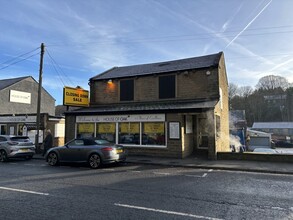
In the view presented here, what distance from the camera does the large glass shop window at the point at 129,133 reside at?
16250 mm

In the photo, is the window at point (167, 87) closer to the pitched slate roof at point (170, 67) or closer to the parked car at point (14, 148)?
the pitched slate roof at point (170, 67)

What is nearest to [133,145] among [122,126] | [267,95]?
[122,126]

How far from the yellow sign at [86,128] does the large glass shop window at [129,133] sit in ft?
7.59

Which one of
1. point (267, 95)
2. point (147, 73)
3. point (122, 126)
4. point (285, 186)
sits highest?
point (267, 95)

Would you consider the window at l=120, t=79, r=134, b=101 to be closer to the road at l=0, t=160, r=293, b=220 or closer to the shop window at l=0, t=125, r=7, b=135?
the road at l=0, t=160, r=293, b=220

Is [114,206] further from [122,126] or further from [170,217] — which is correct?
[122,126]

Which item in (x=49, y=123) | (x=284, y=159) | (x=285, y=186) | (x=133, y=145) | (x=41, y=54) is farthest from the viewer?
(x=49, y=123)

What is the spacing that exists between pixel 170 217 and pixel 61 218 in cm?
221

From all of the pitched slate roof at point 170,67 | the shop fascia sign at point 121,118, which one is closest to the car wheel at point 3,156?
the shop fascia sign at point 121,118

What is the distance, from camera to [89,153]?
1195cm

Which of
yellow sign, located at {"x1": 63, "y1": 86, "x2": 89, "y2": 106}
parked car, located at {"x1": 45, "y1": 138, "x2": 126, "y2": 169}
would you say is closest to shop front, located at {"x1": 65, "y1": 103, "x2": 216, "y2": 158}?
yellow sign, located at {"x1": 63, "y1": 86, "x2": 89, "y2": 106}

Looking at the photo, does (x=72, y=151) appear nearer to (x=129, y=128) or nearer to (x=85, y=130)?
(x=129, y=128)

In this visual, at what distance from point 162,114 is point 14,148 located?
9.16 m

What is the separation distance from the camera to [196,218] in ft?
16.3
